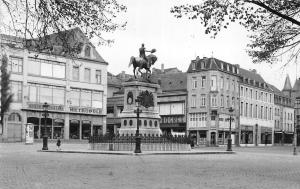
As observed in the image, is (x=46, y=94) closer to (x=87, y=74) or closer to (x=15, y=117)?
(x=15, y=117)

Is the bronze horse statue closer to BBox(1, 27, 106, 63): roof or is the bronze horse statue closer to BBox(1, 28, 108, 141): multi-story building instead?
BBox(1, 27, 106, 63): roof

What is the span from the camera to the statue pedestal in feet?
111

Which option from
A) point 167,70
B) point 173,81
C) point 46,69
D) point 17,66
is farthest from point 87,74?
point 167,70

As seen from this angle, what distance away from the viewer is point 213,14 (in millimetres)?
14914

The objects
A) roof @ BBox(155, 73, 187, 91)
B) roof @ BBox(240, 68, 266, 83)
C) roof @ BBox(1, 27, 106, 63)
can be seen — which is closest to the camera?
roof @ BBox(1, 27, 106, 63)

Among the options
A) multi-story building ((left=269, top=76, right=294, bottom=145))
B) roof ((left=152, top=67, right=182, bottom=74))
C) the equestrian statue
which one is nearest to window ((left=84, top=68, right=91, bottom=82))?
roof ((left=152, top=67, right=182, bottom=74))

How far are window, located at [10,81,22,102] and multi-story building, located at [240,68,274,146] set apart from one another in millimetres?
35674

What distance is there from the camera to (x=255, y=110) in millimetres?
84000

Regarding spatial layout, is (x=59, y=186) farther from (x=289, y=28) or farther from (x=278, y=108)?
(x=278, y=108)

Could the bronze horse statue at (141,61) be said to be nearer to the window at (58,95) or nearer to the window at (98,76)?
the window at (58,95)

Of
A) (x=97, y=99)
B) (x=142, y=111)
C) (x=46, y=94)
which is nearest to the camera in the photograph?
(x=142, y=111)

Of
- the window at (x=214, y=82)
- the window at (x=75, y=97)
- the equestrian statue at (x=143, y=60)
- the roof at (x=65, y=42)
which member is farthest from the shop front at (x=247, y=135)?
the roof at (x=65, y=42)

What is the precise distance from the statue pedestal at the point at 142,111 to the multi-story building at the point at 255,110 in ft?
150

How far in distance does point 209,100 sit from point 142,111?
40052 millimetres
